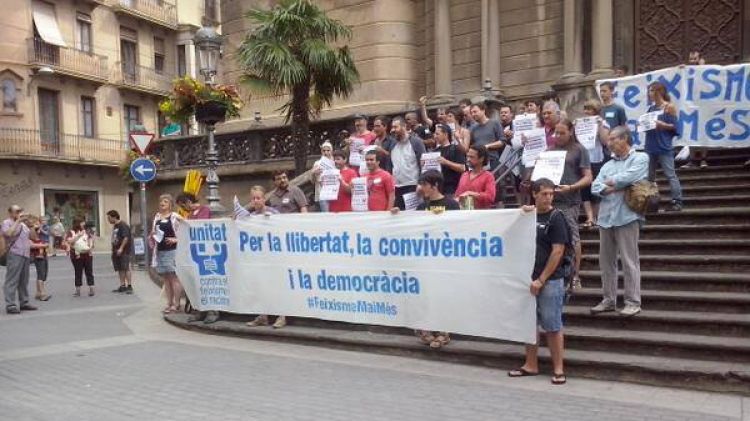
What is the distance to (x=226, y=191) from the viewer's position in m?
18.1

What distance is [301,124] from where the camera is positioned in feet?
46.4

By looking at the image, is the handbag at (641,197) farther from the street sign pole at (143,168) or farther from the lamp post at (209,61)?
the street sign pole at (143,168)

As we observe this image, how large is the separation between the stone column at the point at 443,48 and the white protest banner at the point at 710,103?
7510 mm

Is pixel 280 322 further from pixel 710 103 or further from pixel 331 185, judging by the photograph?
pixel 710 103

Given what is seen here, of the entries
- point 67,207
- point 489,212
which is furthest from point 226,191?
point 67,207

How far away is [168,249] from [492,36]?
33.2 ft

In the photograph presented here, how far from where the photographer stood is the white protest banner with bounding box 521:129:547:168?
9219 millimetres

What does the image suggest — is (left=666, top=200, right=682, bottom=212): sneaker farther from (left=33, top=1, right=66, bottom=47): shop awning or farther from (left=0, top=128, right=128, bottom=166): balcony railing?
(left=33, top=1, right=66, bottom=47): shop awning

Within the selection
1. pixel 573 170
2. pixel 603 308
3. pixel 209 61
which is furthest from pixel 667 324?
pixel 209 61

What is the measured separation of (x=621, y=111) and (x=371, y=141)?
403 centimetres

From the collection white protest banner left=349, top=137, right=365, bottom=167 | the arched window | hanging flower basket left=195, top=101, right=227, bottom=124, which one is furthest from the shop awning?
white protest banner left=349, top=137, right=365, bottom=167

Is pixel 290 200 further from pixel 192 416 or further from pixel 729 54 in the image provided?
pixel 729 54

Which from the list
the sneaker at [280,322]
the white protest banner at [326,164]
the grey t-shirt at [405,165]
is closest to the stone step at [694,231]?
the grey t-shirt at [405,165]

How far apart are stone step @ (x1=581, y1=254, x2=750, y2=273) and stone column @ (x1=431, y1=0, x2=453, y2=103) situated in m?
10.4
